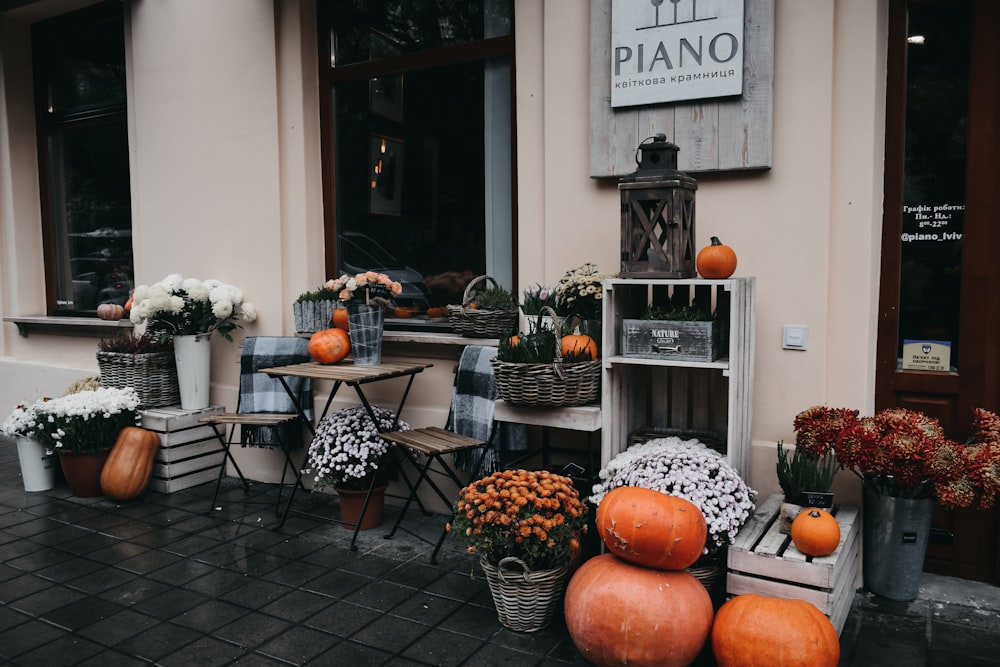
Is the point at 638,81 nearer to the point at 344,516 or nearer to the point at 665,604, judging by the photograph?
the point at 665,604

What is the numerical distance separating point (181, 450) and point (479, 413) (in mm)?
2440

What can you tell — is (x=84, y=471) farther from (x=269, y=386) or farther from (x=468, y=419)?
(x=468, y=419)

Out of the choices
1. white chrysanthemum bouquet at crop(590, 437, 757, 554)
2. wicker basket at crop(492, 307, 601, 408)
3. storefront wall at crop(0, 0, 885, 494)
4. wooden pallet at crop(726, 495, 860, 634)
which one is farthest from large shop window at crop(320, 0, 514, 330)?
wooden pallet at crop(726, 495, 860, 634)

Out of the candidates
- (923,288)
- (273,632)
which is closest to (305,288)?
(273,632)

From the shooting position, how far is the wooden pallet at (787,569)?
9.64 ft

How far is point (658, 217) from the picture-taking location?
11.4ft

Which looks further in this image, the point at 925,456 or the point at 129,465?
the point at 129,465

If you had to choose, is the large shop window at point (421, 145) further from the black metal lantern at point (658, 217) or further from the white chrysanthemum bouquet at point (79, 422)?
the white chrysanthemum bouquet at point (79, 422)

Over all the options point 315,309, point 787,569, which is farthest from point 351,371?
point 787,569

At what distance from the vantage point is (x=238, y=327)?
18.8 feet

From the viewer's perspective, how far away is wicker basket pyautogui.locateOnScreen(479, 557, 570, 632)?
128 inches

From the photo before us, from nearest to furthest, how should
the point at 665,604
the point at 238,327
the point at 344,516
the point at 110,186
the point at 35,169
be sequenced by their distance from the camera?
the point at 665,604
the point at 344,516
the point at 238,327
the point at 110,186
the point at 35,169

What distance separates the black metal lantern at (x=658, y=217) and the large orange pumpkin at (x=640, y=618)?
1.34 metres

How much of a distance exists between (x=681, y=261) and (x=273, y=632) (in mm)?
2429
